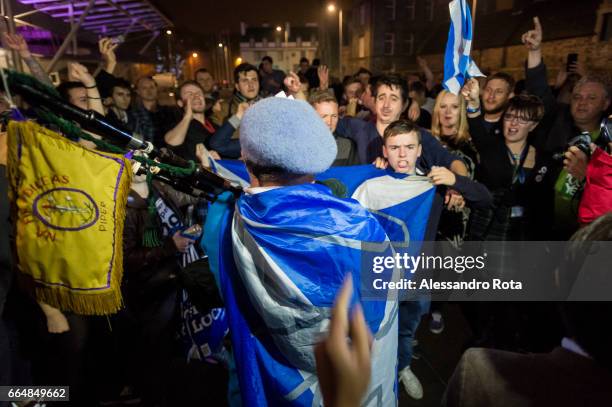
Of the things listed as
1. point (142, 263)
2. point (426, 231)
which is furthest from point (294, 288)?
point (426, 231)

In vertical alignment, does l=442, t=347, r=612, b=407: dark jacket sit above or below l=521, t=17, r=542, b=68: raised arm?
below

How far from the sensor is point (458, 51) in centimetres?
306

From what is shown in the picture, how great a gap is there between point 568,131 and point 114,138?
402cm

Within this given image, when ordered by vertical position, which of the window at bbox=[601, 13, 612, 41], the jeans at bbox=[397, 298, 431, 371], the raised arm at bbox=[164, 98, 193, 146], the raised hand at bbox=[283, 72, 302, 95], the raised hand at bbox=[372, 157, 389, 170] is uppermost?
the window at bbox=[601, 13, 612, 41]

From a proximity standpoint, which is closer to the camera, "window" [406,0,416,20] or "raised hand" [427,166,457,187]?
"raised hand" [427,166,457,187]

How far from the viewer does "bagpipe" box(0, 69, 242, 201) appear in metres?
1.26

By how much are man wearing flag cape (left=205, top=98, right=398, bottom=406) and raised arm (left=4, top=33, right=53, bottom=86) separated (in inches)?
85.2

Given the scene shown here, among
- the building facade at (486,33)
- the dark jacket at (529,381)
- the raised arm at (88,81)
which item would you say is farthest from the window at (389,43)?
the dark jacket at (529,381)

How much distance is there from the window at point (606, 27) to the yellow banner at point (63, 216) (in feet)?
78.5

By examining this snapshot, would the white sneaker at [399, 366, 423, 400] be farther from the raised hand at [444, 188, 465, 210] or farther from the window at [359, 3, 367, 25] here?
the window at [359, 3, 367, 25]

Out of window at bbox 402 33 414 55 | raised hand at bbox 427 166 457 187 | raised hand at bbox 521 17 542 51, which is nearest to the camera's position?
raised hand at bbox 427 166 457 187

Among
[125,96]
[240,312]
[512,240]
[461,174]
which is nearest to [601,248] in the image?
[240,312]

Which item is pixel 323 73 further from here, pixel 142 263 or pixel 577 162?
pixel 142 263

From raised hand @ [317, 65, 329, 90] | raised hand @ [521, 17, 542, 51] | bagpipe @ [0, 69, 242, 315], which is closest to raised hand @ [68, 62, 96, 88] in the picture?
bagpipe @ [0, 69, 242, 315]
